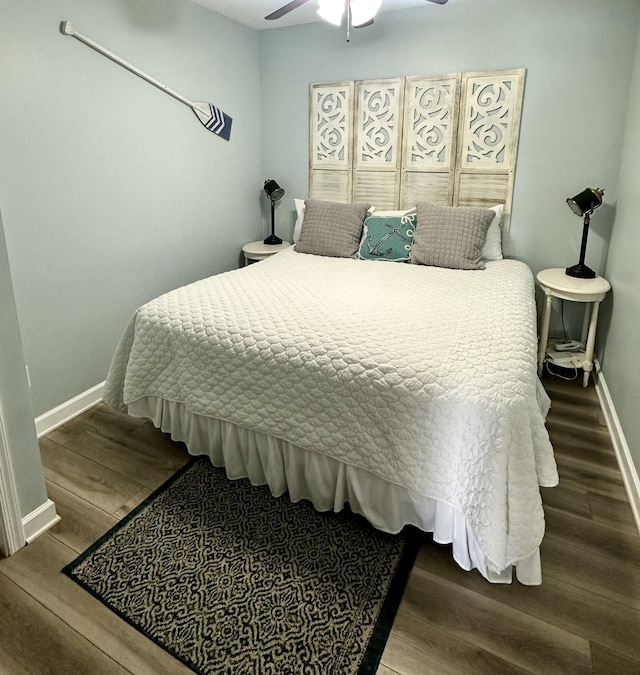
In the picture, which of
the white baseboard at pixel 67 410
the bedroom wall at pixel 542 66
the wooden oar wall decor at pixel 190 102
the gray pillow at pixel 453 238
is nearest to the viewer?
the wooden oar wall decor at pixel 190 102

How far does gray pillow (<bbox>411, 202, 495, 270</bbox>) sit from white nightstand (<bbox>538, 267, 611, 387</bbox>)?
0.42 metres

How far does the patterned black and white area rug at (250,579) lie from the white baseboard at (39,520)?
0.77 feet

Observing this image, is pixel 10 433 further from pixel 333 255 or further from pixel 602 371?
pixel 602 371

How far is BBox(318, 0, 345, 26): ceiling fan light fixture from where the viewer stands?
2.13m

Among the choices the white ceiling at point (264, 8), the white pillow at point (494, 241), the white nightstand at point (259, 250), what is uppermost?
the white ceiling at point (264, 8)

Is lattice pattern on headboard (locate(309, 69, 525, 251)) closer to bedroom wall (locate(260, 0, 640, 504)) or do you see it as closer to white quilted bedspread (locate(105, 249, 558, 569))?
bedroom wall (locate(260, 0, 640, 504))

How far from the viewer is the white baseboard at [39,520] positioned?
1.82 metres

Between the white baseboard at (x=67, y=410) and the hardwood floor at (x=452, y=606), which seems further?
the white baseboard at (x=67, y=410)

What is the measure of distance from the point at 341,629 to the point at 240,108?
11.5ft

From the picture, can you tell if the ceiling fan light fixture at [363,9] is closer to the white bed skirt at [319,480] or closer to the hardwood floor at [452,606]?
the white bed skirt at [319,480]

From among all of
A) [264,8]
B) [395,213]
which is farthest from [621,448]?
[264,8]

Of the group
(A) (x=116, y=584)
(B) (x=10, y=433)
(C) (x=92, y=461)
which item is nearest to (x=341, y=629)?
(A) (x=116, y=584)

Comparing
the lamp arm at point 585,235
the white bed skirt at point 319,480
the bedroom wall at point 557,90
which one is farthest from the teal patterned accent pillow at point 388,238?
the white bed skirt at point 319,480

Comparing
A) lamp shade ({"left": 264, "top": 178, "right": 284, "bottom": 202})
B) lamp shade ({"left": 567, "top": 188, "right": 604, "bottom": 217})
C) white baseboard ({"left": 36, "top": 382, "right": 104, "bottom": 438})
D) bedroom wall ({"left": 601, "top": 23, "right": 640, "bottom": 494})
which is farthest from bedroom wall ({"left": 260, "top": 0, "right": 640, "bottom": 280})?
white baseboard ({"left": 36, "top": 382, "right": 104, "bottom": 438})
